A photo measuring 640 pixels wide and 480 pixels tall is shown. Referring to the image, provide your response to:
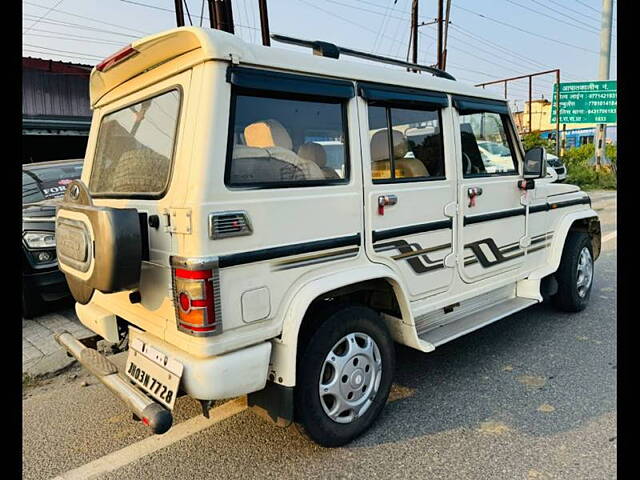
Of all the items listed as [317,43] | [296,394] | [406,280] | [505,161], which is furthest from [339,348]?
[505,161]

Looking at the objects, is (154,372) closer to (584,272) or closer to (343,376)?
(343,376)

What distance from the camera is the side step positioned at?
3.36m

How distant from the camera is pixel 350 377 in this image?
2812mm

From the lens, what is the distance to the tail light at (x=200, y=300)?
223cm

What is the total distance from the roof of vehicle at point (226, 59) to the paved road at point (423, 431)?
7.08 ft

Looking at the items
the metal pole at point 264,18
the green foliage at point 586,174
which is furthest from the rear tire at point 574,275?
the green foliage at point 586,174

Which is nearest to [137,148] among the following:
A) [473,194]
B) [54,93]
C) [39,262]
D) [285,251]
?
[285,251]

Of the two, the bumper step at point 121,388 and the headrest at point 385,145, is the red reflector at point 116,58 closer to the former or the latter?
the headrest at point 385,145

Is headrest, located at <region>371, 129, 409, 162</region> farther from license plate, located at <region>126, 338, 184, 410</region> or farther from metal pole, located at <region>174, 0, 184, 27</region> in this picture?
metal pole, located at <region>174, 0, 184, 27</region>

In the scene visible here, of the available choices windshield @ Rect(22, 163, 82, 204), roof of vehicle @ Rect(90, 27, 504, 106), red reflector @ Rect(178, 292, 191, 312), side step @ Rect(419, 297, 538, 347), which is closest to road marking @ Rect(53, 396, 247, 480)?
red reflector @ Rect(178, 292, 191, 312)

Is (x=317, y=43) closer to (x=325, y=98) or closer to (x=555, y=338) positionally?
(x=325, y=98)

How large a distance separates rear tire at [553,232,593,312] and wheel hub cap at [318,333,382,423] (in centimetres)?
281

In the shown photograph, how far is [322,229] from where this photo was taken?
2.67 metres
